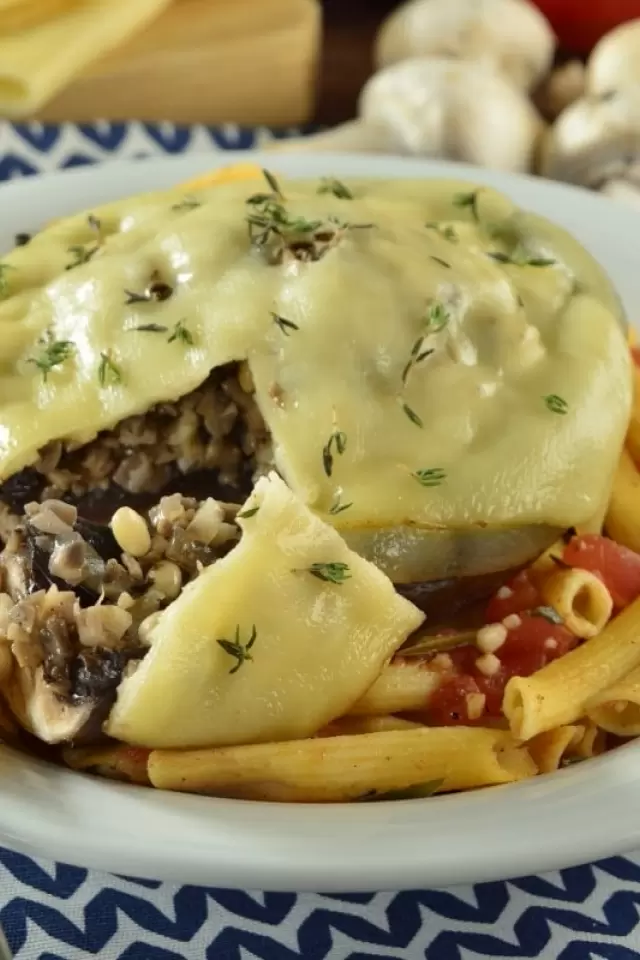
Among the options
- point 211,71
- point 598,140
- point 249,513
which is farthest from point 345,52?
point 249,513

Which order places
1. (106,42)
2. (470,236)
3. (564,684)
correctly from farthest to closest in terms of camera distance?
1. (106,42)
2. (470,236)
3. (564,684)

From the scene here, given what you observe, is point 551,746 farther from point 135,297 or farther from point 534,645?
point 135,297

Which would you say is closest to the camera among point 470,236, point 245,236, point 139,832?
point 139,832

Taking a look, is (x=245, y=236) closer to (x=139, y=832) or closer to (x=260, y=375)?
(x=260, y=375)

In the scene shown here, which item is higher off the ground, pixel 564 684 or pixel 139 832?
pixel 139 832

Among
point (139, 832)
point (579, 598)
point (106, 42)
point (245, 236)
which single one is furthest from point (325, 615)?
point (106, 42)

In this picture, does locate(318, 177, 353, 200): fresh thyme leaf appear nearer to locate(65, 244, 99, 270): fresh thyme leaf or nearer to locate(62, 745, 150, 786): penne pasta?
locate(65, 244, 99, 270): fresh thyme leaf

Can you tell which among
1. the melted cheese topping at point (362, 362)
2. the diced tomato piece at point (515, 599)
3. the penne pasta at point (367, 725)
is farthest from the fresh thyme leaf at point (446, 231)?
the penne pasta at point (367, 725)
